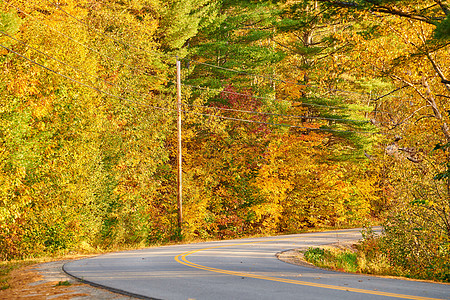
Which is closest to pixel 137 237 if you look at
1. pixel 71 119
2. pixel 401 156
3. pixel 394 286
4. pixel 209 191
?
pixel 209 191

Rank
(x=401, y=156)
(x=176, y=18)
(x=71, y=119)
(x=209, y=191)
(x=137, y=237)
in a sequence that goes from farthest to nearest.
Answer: (x=176, y=18)
(x=209, y=191)
(x=137, y=237)
(x=71, y=119)
(x=401, y=156)

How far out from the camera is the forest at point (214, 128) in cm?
1491

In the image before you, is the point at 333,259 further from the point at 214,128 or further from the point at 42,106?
the point at 214,128

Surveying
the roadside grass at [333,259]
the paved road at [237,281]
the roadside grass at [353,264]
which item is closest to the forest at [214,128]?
the roadside grass at [353,264]

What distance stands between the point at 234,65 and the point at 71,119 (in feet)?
54.6

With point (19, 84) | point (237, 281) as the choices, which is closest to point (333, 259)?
point (237, 281)

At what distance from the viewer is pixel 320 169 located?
33.6 metres

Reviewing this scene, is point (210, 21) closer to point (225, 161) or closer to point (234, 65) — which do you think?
point (234, 65)

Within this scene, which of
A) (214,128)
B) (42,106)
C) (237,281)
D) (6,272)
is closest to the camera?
(237,281)

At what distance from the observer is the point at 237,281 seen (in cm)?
1013

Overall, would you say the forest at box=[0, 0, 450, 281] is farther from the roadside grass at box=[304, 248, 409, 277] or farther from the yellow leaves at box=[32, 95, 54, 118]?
the roadside grass at box=[304, 248, 409, 277]

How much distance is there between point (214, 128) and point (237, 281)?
878 inches

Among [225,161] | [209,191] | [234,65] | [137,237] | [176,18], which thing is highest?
[176,18]

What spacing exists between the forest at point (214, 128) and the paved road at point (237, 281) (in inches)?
123
